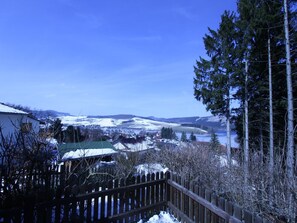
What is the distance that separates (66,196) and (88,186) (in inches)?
20.2

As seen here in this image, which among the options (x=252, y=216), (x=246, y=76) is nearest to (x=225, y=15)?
(x=246, y=76)

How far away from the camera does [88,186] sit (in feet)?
15.4

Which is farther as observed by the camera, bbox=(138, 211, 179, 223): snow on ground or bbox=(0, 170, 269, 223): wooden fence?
bbox=(138, 211, 179, 223): snow on ground

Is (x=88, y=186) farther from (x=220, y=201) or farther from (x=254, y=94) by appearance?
(x=254, y=94)

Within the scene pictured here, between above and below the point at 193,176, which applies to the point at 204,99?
above

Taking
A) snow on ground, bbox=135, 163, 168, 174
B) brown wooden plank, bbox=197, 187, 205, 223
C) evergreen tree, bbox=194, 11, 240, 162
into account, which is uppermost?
evergreen tree, bbox=194, 11, 240, 162

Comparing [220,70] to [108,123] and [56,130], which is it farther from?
[108,123]

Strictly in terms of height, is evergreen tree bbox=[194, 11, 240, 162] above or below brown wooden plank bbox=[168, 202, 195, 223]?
above

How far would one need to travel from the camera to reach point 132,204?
5.59 meters

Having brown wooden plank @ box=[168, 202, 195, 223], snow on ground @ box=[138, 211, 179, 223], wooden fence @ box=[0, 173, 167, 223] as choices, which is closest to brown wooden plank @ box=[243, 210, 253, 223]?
brown wooden plank @ box=[168, 202, 195, 223]

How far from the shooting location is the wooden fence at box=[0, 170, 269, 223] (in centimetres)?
379

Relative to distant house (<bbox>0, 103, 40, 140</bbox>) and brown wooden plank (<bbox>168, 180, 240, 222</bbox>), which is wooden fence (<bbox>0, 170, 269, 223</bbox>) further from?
distant house (<bbox>0, 103, 40, 140</bbox>)

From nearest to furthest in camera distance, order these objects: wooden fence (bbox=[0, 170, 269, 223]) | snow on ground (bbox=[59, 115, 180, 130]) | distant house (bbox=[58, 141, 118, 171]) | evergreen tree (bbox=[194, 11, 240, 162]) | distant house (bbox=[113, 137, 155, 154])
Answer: wooden fence (bbox=[0, 170, 269, 223]) → distant house (bbox=[58, 141, 118, 171]) → distant house (bbox=[113, 137, 155, 154]) → snow on ground (bbox=[59, 115, 180, 130]) → evergreen tree (bbox=[194, 11, 240, 162])

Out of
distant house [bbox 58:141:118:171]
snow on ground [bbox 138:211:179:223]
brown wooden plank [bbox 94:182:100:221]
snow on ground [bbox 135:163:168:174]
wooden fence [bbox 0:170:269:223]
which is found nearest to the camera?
wooden fence [bbox 0:170:269:223]
